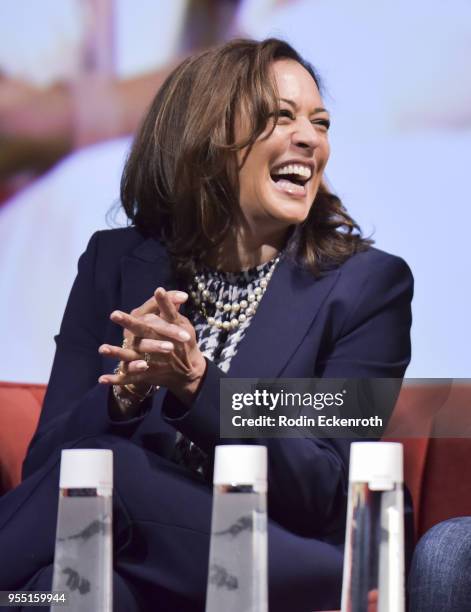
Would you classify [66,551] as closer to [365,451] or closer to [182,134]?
[365,451]

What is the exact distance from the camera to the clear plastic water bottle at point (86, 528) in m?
0.87

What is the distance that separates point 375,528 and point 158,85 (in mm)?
1053

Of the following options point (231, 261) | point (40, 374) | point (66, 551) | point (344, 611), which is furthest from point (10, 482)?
point (344, 611)

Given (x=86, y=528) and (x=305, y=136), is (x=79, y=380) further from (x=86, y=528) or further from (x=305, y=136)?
(x=86, y=528)

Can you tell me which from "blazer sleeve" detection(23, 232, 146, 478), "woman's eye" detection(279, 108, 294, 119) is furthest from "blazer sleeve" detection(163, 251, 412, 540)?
"woman's eye" detection(279, 108, 294, 119)

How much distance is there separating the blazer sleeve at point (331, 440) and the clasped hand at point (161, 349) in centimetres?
2

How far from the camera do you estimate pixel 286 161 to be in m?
1.44

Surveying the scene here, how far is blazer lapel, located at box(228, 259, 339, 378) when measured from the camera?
1.34 metres

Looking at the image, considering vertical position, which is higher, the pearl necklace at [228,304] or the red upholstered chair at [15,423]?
the pearl necklace at [228,304]

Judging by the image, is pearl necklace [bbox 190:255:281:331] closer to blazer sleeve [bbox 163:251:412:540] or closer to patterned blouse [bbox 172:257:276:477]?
patterned blouse [bbox 172:257:276:477]

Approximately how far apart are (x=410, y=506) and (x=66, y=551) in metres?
0.52

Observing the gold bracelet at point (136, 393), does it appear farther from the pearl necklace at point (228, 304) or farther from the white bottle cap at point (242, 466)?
the white bottle cap at point (242, 466)

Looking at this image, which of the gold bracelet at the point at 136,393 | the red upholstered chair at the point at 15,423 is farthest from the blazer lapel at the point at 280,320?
the red upholstered chair at the point at 15,423

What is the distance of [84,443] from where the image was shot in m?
1.14
